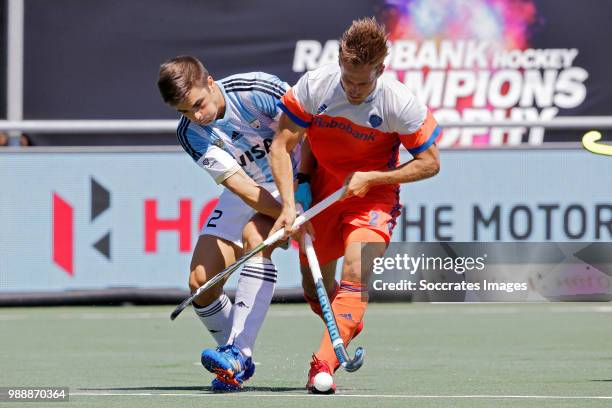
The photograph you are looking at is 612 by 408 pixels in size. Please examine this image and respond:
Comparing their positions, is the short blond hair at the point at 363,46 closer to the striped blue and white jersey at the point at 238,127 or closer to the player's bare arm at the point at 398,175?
the player's bare arm at the point at 398,175

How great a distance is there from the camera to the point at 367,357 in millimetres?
9086

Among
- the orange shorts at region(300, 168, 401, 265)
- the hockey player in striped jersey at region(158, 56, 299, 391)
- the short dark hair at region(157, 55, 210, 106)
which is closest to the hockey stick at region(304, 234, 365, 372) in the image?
the orange shorts at region(300, 168, 401, 265)

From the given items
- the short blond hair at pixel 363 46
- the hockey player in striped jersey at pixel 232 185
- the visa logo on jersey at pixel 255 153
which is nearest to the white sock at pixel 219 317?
the hockey player in striped jersey at pixel 232 185

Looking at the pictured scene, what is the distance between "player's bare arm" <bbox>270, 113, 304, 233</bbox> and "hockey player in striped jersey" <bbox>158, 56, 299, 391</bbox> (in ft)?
0.82

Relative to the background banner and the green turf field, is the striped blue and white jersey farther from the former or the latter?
the background banner

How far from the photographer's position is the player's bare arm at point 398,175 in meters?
7.00

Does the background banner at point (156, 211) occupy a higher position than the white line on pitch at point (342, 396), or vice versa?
the background banner at point (156, 211)

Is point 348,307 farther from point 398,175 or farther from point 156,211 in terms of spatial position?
point 156,211

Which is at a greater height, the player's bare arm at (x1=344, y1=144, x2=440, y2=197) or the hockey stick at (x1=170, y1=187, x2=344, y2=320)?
the player's bare arm at (x1=344, y1=144, x2=440, y2=197)

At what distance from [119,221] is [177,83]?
5.54 metres

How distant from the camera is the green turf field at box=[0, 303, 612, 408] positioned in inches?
267

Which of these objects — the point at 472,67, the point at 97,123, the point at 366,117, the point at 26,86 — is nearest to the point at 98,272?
the point at 97,123

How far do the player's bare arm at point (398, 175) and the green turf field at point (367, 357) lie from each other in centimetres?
92

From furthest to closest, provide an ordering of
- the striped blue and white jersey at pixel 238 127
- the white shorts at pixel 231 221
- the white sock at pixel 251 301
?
the white shorts at pixel 231 221, the striped blue and white jersey at pixel 238 127, the white sock at pixel 251 301
